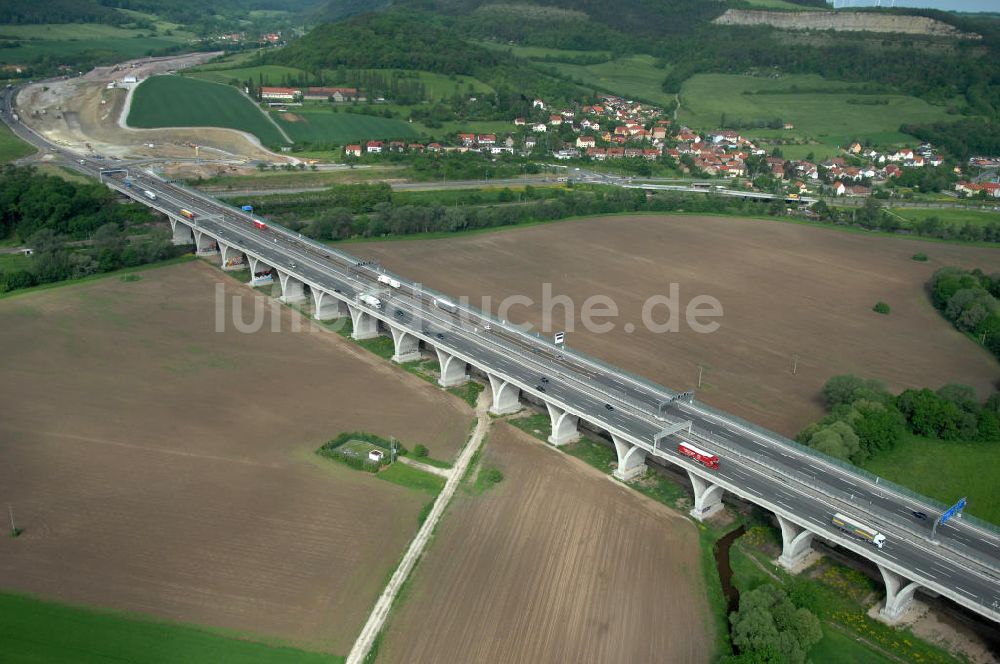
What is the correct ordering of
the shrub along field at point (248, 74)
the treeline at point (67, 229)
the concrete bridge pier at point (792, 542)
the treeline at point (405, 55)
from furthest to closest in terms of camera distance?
the treeline at point (405, 55) → the shrub along field at point (248, 74) → the treeline at point (67, 229) → the concrete bridge pier at point (792, 542)

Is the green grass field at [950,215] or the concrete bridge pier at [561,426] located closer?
the concrete bridge pier at [561,426]

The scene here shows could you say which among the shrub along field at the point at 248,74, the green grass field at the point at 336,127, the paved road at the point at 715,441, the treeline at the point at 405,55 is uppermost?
the treeline at the point at 405,55

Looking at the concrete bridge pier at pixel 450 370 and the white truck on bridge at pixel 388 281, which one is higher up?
the white truck on bridge at pixel 388 281

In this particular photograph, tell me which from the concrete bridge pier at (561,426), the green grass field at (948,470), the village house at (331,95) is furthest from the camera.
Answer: the village house at (331,95)

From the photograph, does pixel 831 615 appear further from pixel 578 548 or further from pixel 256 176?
pixel 256 176

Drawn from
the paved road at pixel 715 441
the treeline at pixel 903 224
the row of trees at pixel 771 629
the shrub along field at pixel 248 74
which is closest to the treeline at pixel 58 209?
the paved road at pixel 715 441

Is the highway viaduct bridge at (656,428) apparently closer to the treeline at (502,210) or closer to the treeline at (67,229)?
the treeline at (67,229)

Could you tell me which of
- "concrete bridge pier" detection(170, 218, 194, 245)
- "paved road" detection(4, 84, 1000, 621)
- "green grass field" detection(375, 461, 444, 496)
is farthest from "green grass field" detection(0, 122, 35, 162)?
"green grass field" detection(375, 461, 444, 496)
